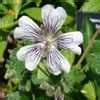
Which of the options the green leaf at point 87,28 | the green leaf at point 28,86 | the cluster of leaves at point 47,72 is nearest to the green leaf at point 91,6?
the cluster of leaves at point 47,72

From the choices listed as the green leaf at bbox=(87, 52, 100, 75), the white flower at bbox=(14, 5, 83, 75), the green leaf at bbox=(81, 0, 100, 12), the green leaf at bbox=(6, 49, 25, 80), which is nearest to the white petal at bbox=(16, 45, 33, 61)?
the white flower at bbox=(14, 5, 83, 75)

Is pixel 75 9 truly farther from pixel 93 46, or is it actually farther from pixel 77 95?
pixel 77 95

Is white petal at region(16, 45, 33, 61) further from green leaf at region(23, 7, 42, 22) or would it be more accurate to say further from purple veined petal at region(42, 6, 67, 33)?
green leaf at region(23, 7, 42, 22)

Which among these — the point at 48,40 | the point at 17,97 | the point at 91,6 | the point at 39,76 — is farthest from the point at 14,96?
the point at 91,6

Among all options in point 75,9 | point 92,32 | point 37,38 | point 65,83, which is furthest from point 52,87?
point 75,9

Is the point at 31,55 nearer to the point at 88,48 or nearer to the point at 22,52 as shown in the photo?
the point at 22,52
